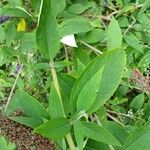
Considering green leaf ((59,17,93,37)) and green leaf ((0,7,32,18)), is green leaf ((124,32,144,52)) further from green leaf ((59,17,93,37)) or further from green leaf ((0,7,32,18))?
green leaf ((0,7,32,18))

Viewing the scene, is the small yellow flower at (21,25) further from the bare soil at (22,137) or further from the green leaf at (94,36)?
the bare soil at (22,137)

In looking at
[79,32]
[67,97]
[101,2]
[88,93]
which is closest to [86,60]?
[79,32]

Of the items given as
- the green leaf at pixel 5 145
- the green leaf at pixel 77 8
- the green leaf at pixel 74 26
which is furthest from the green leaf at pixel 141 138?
the green leaf at pixel 77 8

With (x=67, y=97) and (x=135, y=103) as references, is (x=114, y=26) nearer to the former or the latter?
(x=67, y=97)

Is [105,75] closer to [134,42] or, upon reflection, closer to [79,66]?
[79,66]

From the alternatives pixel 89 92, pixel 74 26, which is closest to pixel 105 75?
pixel 89 92

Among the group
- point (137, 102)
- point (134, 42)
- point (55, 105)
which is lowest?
point (137, 102)
